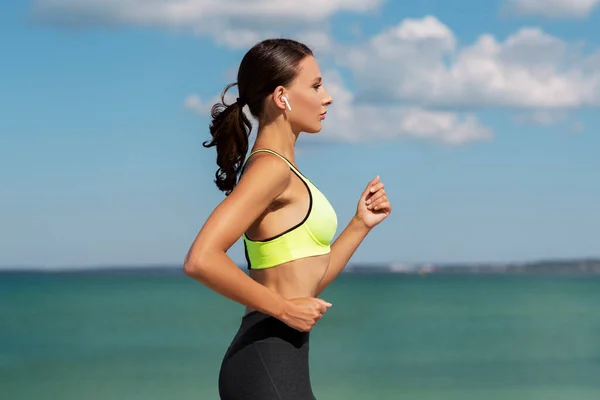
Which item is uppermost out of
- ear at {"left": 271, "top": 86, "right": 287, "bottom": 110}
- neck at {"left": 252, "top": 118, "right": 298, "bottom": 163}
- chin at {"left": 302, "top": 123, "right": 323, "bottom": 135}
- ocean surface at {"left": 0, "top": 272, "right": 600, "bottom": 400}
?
ear at {"left": 271, "top": 86, "right": 287, "bottom": 110}

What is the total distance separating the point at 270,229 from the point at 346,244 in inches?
25.8

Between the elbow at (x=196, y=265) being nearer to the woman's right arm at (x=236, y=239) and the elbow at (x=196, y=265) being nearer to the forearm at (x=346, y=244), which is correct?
the woman's right arm at (x=236, y=239)

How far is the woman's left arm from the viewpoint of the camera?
369cm

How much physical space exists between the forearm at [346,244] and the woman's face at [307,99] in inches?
21.1

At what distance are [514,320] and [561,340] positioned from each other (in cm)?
913

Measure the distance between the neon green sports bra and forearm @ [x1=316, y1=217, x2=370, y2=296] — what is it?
46cm

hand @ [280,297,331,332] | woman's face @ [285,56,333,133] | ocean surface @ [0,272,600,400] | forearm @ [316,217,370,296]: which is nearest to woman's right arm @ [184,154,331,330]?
hand @ [280,297,331,332]

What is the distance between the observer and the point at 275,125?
326cm

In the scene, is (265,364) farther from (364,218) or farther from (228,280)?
(364,218)

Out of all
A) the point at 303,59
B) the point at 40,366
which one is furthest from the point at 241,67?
the point at 40,366

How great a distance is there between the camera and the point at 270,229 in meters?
3.08

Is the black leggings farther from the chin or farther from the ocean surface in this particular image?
the ocean surface

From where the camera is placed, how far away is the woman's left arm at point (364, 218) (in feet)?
12.1

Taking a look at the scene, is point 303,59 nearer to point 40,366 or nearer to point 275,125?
point 275,125
